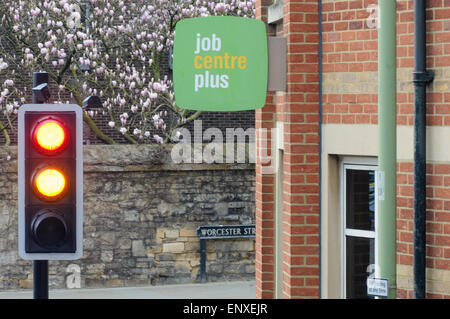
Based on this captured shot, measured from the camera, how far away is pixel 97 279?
1958 cm

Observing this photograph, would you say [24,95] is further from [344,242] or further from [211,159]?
[344,242]

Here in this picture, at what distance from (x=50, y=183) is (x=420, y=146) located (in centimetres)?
283

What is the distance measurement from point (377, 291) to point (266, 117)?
125 inches

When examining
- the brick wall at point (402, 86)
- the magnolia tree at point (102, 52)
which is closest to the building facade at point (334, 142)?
the brick wall at point (402, 86)

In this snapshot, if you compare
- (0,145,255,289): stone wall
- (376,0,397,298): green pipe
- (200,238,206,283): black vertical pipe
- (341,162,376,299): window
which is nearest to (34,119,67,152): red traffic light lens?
(376,0,397,298): green pipe

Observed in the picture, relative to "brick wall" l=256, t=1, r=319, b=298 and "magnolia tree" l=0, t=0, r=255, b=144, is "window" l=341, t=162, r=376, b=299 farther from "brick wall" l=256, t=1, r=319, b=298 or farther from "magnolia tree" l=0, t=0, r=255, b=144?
"magnolia tree" l=0, t=0, r=255, b=144

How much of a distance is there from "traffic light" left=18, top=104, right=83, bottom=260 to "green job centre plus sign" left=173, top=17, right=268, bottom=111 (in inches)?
88.5

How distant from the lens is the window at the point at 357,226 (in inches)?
334

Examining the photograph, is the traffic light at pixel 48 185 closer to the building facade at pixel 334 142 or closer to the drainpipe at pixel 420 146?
the drainpipe at pixel 420 146

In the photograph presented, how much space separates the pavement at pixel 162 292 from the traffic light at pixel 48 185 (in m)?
12.0

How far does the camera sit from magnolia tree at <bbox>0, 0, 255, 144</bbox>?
22.2 meters

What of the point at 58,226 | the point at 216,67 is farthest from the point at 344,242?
the point at 58,226

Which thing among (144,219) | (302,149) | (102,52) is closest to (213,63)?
(302,149)

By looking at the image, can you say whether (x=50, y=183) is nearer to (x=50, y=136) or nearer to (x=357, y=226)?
(x=50, y=136)
